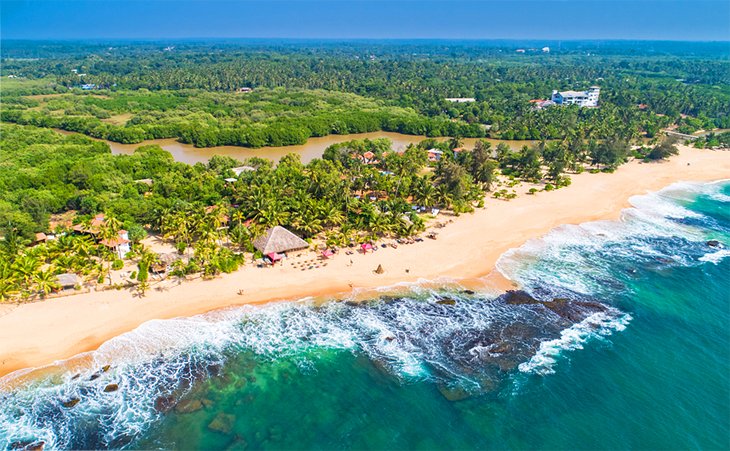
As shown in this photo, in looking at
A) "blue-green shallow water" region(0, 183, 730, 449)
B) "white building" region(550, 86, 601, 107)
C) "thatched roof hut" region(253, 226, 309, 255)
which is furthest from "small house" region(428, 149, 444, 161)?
"white building" region(550, 86, 601, 107)

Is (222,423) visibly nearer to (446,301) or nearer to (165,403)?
(165,403)

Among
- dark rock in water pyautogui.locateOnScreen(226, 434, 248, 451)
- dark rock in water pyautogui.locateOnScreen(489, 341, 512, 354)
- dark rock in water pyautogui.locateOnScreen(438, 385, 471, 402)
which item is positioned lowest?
dark rock in water pyautogui.locateOnScreen(226, 434, 248, 451)

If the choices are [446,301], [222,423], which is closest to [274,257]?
[446,301]

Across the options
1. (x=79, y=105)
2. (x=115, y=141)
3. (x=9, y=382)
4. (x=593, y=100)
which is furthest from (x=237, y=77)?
(x=9, y=382)

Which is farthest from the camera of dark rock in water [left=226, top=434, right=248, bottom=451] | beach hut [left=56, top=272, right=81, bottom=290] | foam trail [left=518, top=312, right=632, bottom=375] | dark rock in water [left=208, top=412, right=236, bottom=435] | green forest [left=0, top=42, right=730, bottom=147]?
green forest [left=0, top=42, right=730, bottom=147]

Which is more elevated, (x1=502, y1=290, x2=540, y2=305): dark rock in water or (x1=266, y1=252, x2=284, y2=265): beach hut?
(x1=266, y1=252, x2=284, y2=265): beach hut

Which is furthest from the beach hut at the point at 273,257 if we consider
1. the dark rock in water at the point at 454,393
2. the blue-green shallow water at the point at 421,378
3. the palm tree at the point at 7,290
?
the dark rock in water at the point at 454,393

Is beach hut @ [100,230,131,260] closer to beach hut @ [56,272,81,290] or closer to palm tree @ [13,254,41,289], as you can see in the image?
beach hut @ [56,272,81,290]
